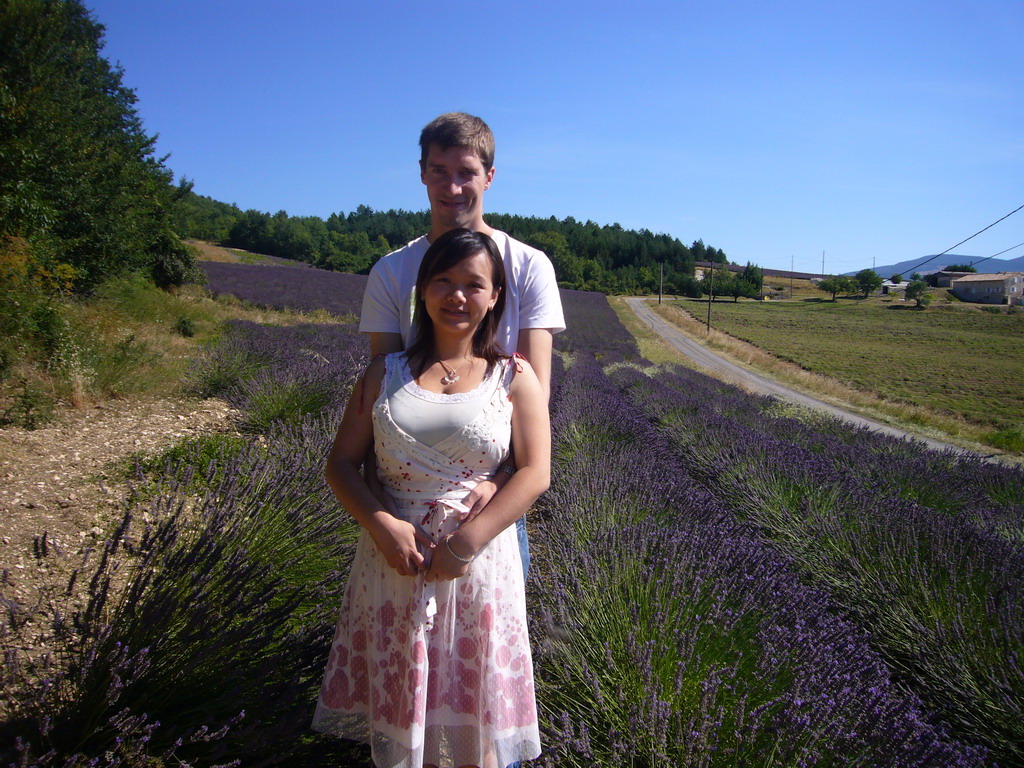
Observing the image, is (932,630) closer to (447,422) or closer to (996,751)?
(996,751)

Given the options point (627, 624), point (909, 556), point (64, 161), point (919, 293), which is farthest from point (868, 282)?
point (627, 624)

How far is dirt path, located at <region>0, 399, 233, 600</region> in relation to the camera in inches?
110

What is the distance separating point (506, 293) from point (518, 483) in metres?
0.50

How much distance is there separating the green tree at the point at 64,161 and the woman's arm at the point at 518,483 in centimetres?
815

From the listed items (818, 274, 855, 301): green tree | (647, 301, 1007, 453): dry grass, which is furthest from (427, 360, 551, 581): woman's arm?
(818, 274, 855, 301): green tree

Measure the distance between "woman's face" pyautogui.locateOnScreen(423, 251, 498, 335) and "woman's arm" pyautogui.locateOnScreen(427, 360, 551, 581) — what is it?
0.56 ft

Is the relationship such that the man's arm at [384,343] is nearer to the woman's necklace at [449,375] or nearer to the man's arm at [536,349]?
the woman's necklace at [449,375]

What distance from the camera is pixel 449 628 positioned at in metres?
1.47

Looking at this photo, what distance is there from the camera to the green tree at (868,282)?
287 feet

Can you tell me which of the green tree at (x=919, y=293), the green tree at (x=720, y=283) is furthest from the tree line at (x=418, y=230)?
the green tree at (x=919, y=293)

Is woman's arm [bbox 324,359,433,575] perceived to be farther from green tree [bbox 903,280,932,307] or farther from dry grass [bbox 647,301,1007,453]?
green tree [bbox 903,280,932,307]

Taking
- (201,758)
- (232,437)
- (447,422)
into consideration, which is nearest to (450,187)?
(447,422)

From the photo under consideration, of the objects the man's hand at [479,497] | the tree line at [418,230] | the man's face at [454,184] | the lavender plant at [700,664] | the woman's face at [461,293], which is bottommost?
the lavender plant at [700,664]

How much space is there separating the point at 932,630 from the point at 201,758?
2628 millimetres
